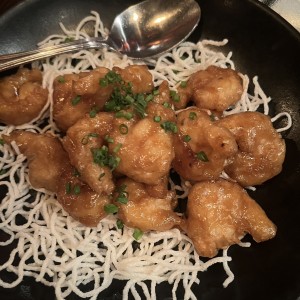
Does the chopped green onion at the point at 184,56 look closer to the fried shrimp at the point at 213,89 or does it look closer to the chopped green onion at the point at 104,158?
the fried shrimp at the point at 213,89

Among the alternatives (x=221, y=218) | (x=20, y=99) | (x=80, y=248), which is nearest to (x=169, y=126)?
(x=221, y=218)

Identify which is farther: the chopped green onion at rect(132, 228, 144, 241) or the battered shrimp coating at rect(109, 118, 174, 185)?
the chopped green onion at rect(132, 228, 144, 241)

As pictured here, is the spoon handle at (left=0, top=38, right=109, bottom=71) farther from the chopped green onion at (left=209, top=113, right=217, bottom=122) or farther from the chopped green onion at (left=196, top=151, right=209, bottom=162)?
the chopped green onion at (left=196, top=151, right=209, bottom=162)

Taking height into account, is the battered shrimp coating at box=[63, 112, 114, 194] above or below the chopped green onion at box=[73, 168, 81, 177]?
above

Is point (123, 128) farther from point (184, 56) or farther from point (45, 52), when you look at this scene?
point (184, 56)

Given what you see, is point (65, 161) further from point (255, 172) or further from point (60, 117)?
point (255, 172)

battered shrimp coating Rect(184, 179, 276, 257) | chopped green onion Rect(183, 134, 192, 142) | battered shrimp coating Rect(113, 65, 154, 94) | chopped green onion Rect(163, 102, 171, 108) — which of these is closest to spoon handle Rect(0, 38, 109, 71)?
battered shrimp coating Rect(113, 65, 154, 94)
